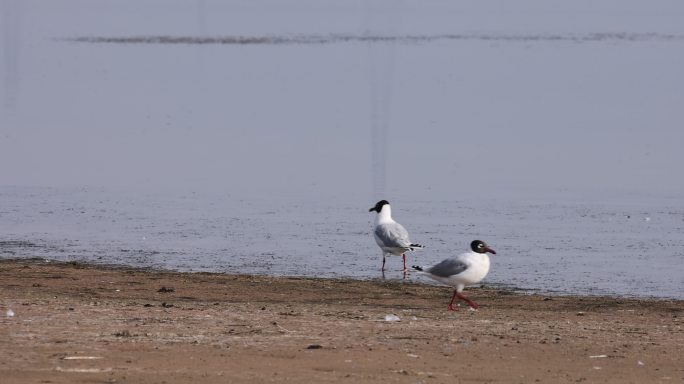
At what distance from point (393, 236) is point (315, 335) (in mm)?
6494

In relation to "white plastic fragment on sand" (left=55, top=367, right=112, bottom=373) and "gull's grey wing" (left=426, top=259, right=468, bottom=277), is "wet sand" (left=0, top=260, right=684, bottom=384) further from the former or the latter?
"gull's grey wing" (left=426, top=259, right=468, bottom=277)

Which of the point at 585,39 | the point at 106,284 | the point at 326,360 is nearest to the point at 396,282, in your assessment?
the point at 106,284

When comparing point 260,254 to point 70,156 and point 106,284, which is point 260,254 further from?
point 70,156

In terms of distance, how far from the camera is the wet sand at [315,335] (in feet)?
30.9

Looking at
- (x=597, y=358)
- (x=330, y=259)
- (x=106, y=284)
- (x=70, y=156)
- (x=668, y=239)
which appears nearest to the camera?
(x=597, y=358)

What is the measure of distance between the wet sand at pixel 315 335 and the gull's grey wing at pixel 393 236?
2.32 meters

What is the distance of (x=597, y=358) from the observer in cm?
1030

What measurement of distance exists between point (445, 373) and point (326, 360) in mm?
861

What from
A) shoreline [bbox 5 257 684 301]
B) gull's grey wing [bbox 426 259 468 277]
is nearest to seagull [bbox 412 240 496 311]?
gull's grey wing [bbox 426 259 468 277]

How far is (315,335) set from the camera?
10758 mm

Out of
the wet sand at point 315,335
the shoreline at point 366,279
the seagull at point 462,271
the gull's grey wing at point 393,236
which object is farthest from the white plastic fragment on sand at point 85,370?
the gull's grey wing at point 393,236

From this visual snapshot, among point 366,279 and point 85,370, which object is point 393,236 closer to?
point 366,279

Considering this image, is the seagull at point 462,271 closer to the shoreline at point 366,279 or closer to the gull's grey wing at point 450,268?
the gull's grey wing at point 450,268

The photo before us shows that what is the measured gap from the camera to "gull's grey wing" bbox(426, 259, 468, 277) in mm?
13742
